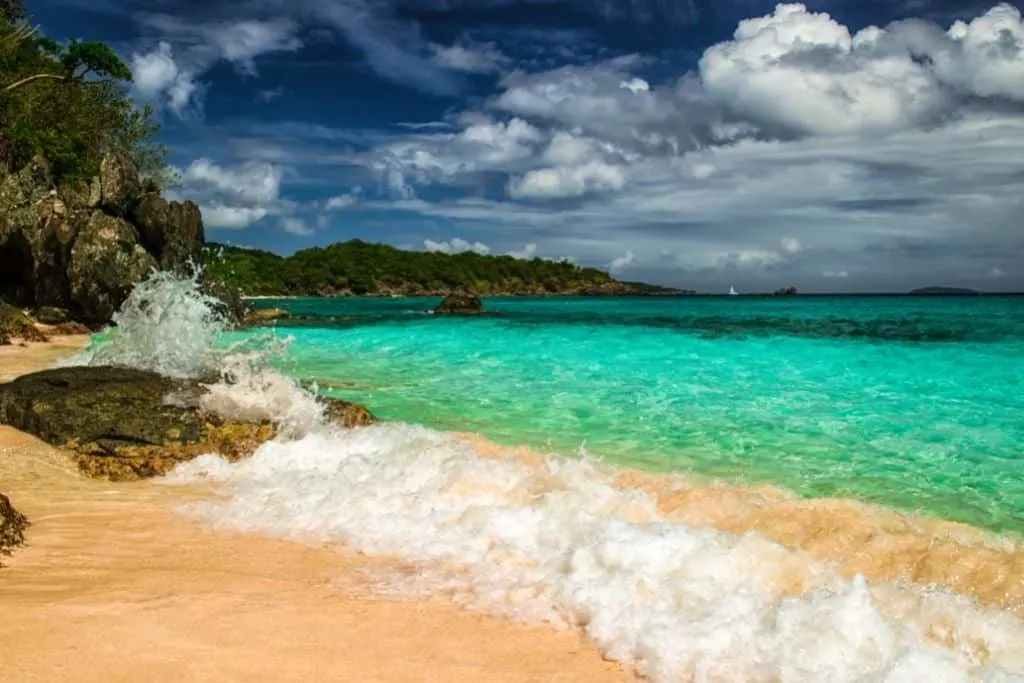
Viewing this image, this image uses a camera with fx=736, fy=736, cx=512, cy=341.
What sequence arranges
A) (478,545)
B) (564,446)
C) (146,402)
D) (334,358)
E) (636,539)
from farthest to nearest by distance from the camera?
(334,358), (564,446), (146,402), (478,545), (636,539)

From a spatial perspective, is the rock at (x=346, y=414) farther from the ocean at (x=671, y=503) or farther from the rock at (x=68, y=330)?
the rock at (x=68, y=330)

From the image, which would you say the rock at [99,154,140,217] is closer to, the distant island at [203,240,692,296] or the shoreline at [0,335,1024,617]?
the shoreline at [0,335,1024,617]

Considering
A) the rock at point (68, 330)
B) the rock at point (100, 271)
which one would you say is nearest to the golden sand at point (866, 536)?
the rock at point (68, 330)

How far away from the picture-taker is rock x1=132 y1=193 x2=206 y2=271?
38781 millimetres

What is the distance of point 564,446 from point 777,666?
260 inches

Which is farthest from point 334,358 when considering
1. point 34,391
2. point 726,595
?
point 726,595

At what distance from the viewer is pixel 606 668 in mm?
3668

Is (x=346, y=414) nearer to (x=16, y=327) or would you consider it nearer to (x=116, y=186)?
(x=16, y=327)

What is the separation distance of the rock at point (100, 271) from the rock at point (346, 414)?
91.8ft

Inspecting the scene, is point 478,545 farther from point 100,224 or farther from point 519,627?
point 100,224

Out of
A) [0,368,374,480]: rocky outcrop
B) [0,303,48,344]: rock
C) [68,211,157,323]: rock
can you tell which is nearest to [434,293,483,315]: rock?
[68,211,157,323]: rock

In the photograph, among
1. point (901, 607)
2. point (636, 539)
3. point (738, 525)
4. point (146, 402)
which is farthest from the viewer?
point (146, 402)

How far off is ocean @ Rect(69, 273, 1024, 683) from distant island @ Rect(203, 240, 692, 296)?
109 meters

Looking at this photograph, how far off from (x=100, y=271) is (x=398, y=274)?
10674cm
